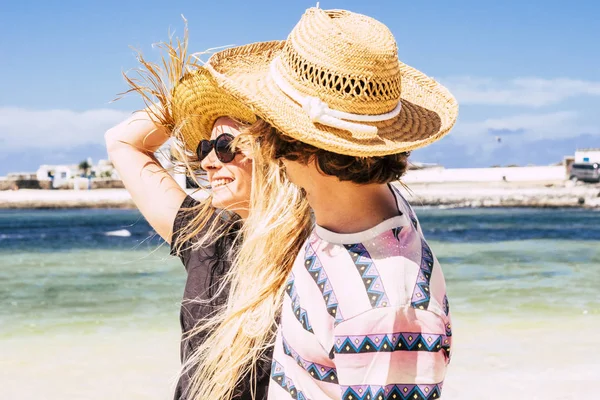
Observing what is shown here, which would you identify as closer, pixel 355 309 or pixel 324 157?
pixel 355 309

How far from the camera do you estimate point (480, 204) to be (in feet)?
162

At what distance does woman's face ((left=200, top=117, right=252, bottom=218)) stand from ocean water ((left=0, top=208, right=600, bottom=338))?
286mm

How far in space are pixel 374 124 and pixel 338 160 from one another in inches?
3.4

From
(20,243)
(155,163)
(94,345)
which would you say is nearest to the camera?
(155,163)

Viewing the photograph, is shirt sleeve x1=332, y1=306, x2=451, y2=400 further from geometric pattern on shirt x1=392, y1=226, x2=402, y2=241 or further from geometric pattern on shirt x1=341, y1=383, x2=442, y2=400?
geometric pattern on shirt x1=392, y1=226, x2=402, y2=241

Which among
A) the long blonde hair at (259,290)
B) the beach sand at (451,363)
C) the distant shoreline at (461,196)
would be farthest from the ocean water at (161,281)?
the distant shoreline at (461,196)

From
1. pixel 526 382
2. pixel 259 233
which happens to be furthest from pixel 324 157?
Answer: pixel 526 382

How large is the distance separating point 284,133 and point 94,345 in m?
6.08

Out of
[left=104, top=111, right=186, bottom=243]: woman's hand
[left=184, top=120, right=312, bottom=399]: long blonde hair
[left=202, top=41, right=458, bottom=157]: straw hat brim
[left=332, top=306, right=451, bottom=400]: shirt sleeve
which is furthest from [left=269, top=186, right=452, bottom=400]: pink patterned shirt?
[left=104, top=111, right=186, bottom=243]: woman's hand

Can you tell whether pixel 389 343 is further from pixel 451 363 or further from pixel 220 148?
pixel 451 363

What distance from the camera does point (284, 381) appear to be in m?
1.23

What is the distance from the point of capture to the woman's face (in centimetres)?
181

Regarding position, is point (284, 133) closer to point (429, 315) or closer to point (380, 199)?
point (380, 199)

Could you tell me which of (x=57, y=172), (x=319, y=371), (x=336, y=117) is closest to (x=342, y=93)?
(x=336, y=117)
